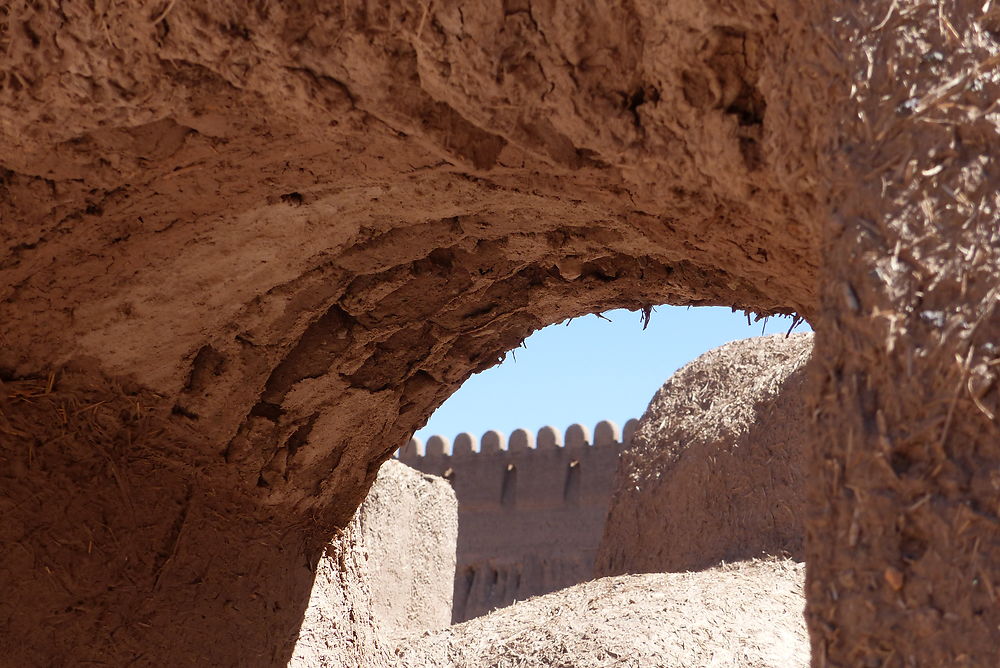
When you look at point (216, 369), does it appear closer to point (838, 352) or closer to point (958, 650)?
point (838, 352)

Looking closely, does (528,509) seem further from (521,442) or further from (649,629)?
(649,629)

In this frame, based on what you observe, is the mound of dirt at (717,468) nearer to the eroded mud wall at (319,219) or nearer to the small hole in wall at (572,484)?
the eroded mud wall at (319,219)

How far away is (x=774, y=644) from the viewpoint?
606 cm

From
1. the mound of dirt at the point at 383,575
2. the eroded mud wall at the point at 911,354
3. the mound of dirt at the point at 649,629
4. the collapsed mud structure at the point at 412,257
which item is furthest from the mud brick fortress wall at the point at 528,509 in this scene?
the eroded mud wall at the point at 911,354

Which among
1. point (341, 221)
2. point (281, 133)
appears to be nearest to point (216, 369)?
point (341, 221)

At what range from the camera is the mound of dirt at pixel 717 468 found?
753cm

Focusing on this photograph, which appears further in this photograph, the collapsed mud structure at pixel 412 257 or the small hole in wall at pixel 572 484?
the small hole in wall at pixel 572 484

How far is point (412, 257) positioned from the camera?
3809mm

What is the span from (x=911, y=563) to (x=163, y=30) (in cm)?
203

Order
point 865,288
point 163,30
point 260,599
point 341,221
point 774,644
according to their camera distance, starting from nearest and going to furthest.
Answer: point 865,288
point 163,30
point 341,221
point 260,599
point 774,644

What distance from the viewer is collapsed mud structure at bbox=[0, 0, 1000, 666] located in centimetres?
174

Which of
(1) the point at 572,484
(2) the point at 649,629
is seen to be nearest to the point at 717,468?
(2) the point at 649,629

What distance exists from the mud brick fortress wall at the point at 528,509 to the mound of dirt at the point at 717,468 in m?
7.80

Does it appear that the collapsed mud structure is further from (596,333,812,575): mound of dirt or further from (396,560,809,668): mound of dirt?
(596,333,812,575): mound of dirt
